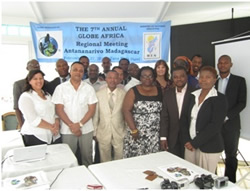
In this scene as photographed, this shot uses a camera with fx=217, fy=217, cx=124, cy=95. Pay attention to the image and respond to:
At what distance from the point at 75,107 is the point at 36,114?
0.39 m

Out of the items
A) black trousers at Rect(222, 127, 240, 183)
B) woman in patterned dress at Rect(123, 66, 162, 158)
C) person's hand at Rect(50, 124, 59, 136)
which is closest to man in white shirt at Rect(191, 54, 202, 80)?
black trousers at Rect(222, 127, 240, 183)

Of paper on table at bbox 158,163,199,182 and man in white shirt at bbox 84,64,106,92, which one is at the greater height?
man in white shirt at bbox 84,64,106,92

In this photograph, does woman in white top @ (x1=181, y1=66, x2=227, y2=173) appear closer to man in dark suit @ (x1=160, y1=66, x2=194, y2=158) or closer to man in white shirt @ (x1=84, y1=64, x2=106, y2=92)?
man in dark suit @ (x1=160, y1=66, x2=194, y2=158)

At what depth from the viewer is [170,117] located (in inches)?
88.8

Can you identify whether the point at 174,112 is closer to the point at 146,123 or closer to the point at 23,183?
the point at 146,123

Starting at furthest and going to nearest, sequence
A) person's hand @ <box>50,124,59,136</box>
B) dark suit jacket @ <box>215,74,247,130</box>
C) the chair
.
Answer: the chair → dark suit jacket @ <box>215,74,247,130</box> → person's hand @ <box>50,124,59,136</box>

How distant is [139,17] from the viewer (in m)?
4.32

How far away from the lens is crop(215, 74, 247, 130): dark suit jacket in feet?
8.04

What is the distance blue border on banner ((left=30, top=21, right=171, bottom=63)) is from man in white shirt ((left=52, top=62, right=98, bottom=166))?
169cm

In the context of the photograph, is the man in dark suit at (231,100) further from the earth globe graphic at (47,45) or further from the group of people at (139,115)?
the earth globe graphic at (47,45)

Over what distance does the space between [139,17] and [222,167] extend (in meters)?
3.10

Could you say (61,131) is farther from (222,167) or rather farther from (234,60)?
(222,167)

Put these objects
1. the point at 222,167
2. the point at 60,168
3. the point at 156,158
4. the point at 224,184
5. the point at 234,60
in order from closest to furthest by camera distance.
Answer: the point at 224,184, the point at 60,168, the point at 156,158, the point at 234,60, the point at 222,167

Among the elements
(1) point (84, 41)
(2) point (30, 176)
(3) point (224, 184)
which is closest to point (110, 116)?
(2) point (30, 176)
